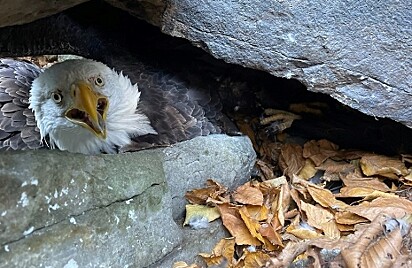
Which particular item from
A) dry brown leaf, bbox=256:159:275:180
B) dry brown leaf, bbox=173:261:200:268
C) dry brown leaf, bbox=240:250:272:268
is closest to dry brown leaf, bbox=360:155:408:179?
dry brown leaf, bbox=256:159:275:180

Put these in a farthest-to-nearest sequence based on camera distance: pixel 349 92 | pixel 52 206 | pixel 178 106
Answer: pixel 178 106
pixel 349 92
pixel 52 206

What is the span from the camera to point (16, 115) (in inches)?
91.1

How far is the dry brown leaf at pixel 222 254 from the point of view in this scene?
1766 mm

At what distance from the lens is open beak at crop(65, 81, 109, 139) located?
188 cm

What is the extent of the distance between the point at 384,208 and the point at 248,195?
1.43 feet

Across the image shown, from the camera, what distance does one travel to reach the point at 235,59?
200 cm

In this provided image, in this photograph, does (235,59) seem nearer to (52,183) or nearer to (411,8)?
(411,8)

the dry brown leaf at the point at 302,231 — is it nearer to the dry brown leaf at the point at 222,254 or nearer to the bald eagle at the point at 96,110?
the dry brown leaf at the point at 222,254

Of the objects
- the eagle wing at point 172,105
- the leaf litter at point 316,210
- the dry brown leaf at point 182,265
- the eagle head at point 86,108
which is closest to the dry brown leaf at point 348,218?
the leaf litter at point 316,210

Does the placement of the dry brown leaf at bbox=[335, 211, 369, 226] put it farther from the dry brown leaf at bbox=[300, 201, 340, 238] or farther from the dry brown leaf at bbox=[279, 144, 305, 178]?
the dry brown leaf at bbox=[279, 144, 305, 178]

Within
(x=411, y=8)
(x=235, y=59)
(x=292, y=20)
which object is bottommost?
(x=235, y=59)

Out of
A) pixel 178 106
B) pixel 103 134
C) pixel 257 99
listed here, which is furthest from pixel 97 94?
pixel 257 99

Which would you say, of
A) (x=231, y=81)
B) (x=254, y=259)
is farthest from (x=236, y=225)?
(x=231, y=81)

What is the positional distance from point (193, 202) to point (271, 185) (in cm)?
30
